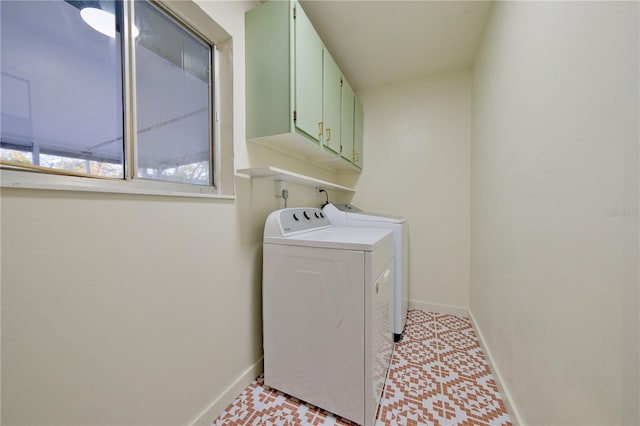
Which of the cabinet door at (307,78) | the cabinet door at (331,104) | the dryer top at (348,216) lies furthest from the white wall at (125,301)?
the dryer top at (348,216)

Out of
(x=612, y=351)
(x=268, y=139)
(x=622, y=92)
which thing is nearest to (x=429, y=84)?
(x=268, y=139)

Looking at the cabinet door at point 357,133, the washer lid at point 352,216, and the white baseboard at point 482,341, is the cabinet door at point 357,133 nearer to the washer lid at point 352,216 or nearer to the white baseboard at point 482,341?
the washer lid at point 352,216

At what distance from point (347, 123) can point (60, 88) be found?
184 centimetres

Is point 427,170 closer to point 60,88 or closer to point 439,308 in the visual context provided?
point 439,308

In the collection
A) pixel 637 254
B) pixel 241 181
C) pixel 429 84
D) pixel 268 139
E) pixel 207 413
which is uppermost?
pixel 429 84

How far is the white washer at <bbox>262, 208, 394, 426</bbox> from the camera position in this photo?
3.63 feet

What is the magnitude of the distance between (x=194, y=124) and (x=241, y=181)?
0.38 metres

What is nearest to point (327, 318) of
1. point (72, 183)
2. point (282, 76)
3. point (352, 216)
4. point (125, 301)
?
point (125, 301)

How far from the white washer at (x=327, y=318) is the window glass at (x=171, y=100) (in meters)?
0.56

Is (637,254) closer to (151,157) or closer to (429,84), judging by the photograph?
(151,157)

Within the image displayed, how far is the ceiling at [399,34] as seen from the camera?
157 centimetres

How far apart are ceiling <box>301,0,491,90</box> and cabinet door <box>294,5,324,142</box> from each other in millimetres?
317

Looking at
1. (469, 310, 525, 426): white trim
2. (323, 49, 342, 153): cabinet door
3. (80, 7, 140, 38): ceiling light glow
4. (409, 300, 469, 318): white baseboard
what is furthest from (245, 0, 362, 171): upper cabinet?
(409, 300, 469, 318): white baseboard

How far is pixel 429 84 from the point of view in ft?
7.80
